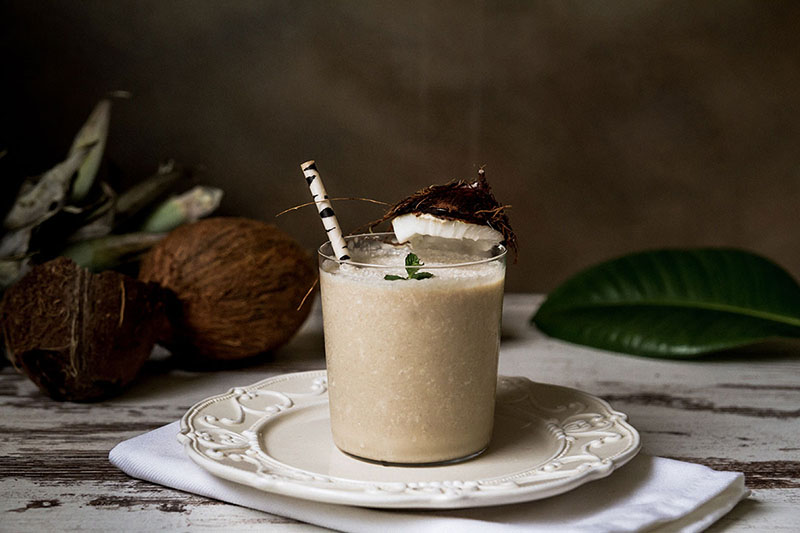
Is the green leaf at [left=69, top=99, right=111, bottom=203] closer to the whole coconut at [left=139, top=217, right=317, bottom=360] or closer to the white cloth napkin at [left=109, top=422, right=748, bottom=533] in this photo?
the whole coconut at [left=139, top=217, right=317, bottom=360]

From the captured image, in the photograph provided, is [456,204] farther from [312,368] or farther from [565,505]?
[312,368]

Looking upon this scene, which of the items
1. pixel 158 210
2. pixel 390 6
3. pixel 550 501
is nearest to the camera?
pixel 550 501

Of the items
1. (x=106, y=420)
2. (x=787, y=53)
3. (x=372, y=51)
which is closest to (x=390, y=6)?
(x=372, y=51)

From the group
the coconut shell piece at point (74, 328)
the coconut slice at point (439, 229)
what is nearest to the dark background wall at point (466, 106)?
the coconut shell piece at point (74, 328)

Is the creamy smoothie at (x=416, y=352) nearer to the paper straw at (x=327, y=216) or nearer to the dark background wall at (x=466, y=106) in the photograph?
the paper straw at (x=327, y=216)

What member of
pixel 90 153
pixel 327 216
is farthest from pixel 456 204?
pixel 90 153

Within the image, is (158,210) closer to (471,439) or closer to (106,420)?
(106,420)
